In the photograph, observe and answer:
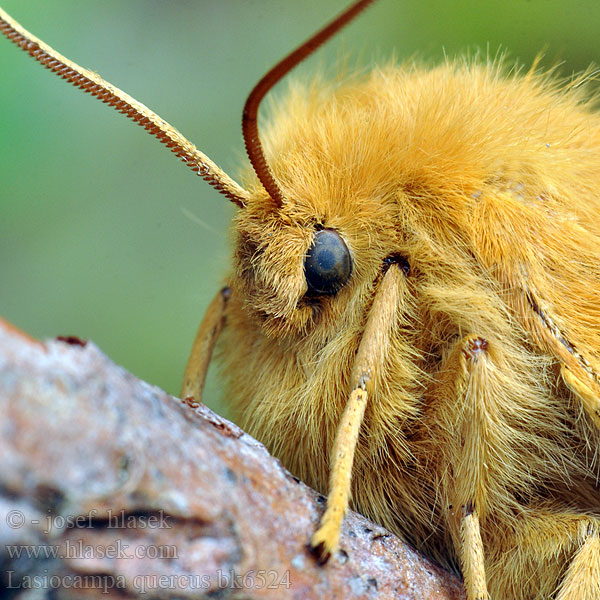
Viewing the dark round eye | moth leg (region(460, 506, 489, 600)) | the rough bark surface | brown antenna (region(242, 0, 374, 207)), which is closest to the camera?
the rough bark surface

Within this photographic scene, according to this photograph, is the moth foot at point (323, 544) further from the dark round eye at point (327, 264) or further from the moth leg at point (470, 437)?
the dark round eye at point (327, 264)

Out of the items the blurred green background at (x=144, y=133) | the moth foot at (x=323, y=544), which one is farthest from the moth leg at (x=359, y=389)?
the blurred green background at (x=144, y=133)

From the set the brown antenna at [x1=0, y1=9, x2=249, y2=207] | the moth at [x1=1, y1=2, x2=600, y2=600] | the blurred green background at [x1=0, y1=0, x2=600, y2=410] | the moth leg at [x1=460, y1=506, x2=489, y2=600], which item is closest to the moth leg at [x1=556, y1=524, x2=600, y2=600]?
the moth at [x1=1, y1=2, x2=600, y2=600]

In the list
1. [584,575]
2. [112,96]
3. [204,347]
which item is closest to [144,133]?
[204,347]

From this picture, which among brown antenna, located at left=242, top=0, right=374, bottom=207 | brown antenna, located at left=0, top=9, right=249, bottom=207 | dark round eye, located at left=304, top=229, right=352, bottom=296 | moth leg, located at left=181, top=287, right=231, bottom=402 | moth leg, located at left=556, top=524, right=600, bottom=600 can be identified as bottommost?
moth leg, located at left=181, top=287, right=231, bottom=402

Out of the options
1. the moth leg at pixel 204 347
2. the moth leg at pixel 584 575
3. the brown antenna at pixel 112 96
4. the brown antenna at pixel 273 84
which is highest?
the brown antenna at pixel 273 84

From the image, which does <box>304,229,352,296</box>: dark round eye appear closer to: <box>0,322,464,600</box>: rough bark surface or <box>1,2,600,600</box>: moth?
<box>1,2,600,600</box>: moth

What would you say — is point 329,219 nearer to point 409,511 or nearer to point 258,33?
point 409,511
